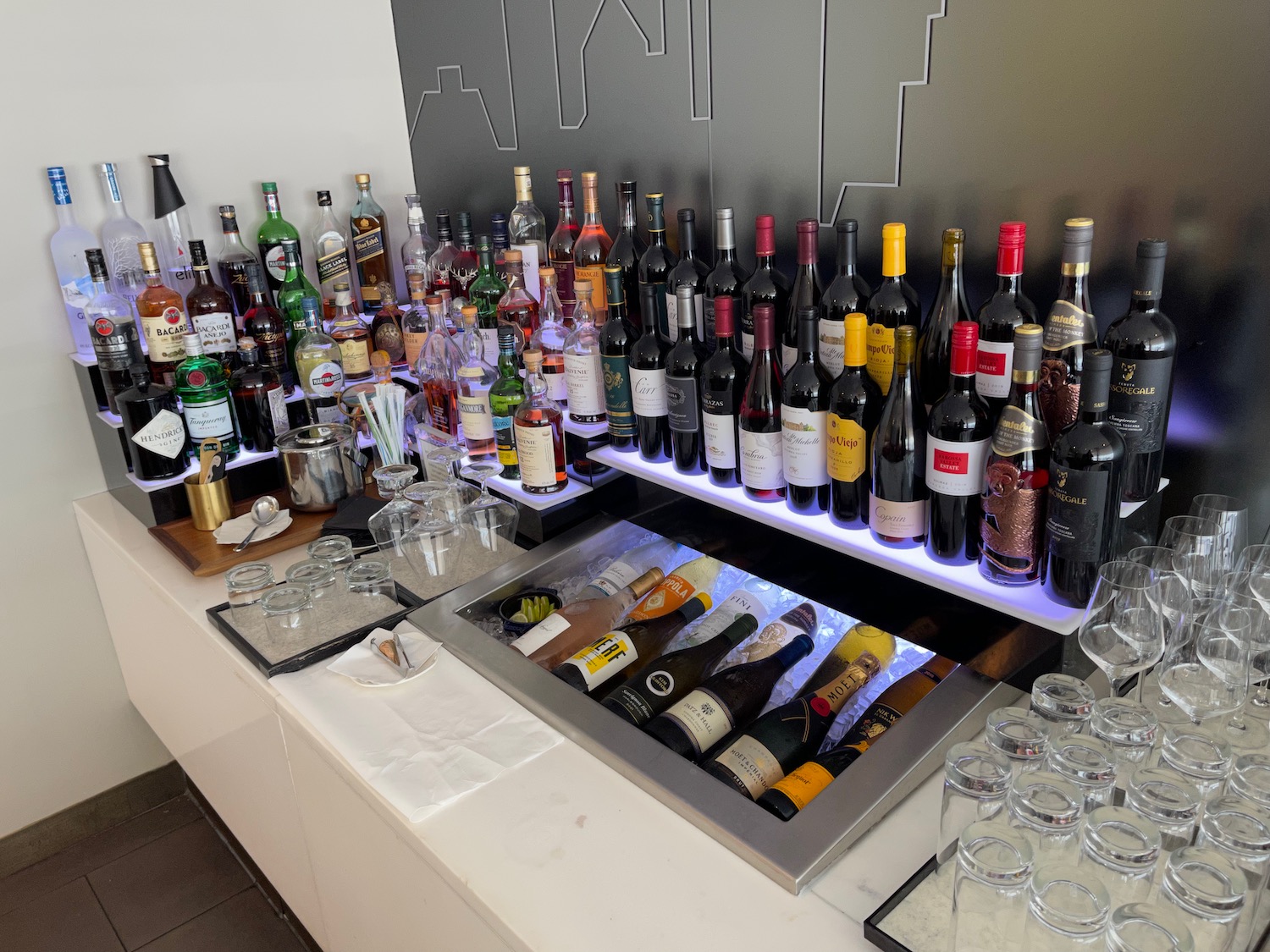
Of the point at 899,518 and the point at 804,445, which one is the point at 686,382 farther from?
the point at 899,518

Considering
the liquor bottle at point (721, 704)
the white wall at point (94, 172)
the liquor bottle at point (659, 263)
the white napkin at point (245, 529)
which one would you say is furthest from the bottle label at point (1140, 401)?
the white wall at point (94, 172)

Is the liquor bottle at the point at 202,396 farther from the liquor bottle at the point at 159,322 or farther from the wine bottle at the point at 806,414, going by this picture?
the wine bottle at the point at 806,414

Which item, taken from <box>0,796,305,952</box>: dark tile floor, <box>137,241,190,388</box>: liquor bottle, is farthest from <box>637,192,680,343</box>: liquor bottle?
<box>0,796,305,952</box>: dark tile floor

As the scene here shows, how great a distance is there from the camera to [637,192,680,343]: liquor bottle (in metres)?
1.46

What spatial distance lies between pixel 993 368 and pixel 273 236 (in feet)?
5.12

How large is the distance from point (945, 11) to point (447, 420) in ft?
3.64

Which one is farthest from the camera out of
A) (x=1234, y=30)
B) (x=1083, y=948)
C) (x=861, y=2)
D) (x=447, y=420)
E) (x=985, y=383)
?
(x=447, y=420)

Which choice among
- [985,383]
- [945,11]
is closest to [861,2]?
[945,11]

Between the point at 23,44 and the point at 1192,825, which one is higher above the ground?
the point at 23,44

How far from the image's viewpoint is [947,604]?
45.4 inches

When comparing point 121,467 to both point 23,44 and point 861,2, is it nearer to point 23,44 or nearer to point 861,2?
point 23,44

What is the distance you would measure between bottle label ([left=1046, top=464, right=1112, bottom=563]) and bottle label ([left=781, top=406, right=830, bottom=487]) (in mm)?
286

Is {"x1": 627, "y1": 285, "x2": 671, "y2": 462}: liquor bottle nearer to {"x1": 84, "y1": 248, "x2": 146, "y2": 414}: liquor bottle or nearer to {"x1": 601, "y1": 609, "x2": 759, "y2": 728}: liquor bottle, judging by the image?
{"x1": 601, "y1": 609, "x2": 759, "y2": 728}: liquor bottle

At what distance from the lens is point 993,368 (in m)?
1.06
